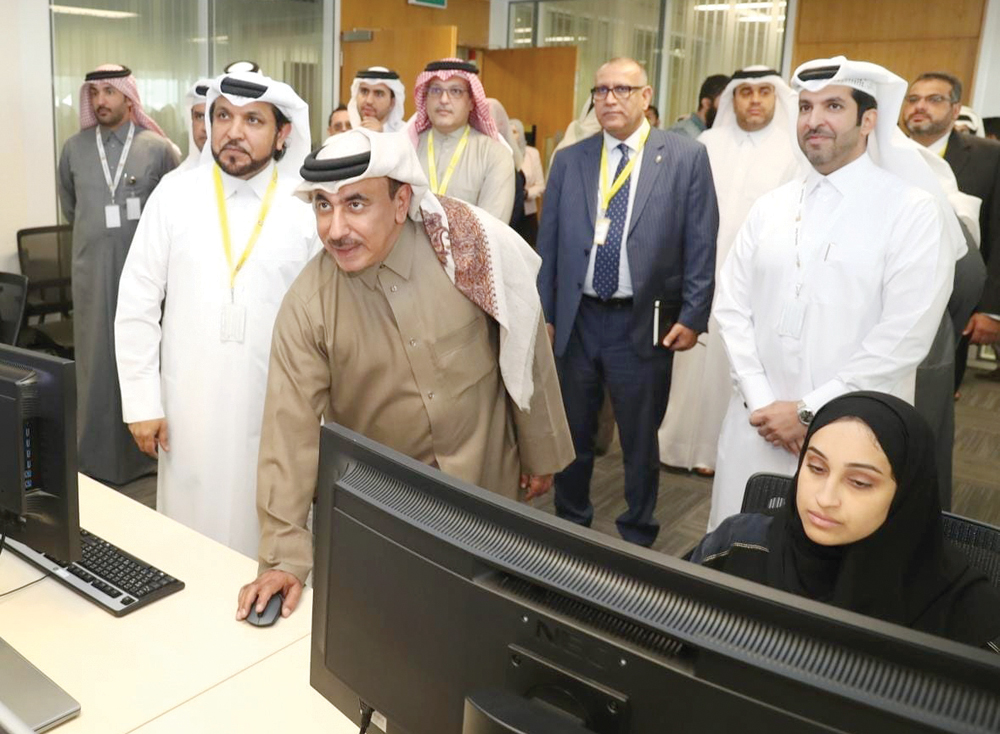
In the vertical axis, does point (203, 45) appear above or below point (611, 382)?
Answer: above

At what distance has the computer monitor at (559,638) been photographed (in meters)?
0.68

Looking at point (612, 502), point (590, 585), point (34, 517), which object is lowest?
point (612, 502)

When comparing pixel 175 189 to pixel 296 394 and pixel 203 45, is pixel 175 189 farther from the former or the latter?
pixel 203 45

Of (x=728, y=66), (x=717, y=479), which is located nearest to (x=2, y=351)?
(x=717, y=479)

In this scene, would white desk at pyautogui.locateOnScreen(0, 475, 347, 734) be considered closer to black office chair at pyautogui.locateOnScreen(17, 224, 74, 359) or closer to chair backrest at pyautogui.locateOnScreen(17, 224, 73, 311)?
black office chair at pyautogui.locateOnScreen(17, 224, 74, 359)

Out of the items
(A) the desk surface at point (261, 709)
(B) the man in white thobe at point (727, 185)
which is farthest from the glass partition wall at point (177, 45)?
(A) the desk surface at point (261, 709)

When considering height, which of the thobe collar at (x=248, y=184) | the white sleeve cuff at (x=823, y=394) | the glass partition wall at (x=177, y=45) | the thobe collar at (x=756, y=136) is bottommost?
the white sleeve cuff at (x=823, y=394)

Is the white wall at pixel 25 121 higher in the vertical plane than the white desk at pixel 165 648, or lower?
higher

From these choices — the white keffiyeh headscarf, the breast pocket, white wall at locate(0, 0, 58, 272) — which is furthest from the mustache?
white wall at locate(0, 0, 58, 272)

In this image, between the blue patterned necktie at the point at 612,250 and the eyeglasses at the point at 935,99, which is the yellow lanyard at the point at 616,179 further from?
the eyeglasses at the point at 935,99

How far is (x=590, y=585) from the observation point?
2.66 feet

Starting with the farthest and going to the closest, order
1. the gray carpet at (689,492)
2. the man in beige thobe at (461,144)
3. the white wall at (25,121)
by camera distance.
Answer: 1. the white wall at (25,121)
2. the man in beige thobe at (461,144)
3. the gray carpet at (689,492)

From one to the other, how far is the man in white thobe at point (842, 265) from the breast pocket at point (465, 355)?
92cm

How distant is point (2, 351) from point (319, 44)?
19.8 feet
